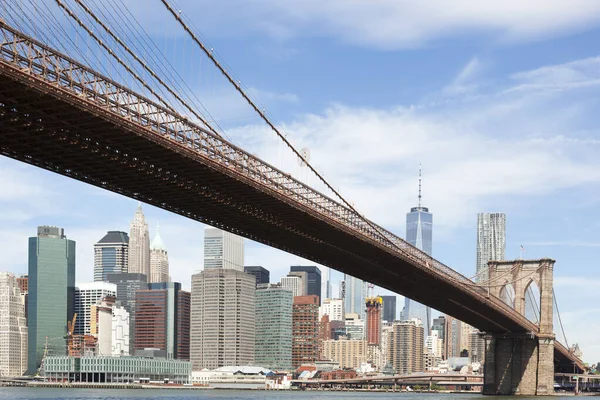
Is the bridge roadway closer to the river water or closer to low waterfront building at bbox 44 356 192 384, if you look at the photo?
the river water

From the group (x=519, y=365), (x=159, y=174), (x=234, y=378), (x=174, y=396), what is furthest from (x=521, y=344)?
(x=234, y=378)

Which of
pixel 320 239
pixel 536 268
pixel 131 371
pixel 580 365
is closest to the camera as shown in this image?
pixel 320 239

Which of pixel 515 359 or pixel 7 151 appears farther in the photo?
pixel 515 359

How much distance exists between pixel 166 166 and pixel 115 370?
137 meters

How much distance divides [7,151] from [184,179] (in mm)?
7973

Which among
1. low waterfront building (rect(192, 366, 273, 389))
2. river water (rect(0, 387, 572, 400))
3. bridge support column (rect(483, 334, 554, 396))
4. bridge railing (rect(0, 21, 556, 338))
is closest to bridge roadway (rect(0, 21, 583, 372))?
bridge railing (rect(0, 21, 556, 338))

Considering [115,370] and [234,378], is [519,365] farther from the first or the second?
[115,370]

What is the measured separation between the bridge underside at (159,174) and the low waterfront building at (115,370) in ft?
374

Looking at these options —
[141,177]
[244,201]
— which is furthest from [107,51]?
[244,201]

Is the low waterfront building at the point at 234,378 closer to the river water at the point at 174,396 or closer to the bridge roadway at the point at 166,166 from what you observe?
the river water at the point at 174,396

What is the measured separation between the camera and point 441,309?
7981 centimetres

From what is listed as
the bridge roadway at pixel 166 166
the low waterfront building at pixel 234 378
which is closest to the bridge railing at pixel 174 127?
the bridge roadway at pixel 166 166

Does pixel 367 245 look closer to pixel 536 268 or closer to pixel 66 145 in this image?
pixel 66 145

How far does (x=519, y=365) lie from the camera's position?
83.4 meters
